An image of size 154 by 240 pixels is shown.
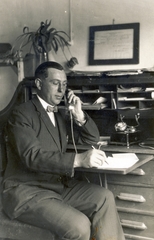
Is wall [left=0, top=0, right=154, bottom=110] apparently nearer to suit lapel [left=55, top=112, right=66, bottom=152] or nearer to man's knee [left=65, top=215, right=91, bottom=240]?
suit lapel [left=55, top=112, right=66, bottom=152]

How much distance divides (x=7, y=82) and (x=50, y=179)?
1.73 metres

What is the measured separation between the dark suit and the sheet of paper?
25 cm

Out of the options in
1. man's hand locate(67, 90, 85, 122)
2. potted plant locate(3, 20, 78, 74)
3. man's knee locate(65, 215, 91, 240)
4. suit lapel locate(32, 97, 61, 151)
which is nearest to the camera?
man's knee locate(65, 215, 91, 240)

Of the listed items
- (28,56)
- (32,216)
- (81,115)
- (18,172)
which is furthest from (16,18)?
(32,216)

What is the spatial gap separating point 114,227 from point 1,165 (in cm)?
132

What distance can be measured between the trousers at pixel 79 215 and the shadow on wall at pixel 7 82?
165cm

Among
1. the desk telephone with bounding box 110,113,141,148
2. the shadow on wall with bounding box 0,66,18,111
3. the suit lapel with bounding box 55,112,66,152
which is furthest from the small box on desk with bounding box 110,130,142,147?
the shadow on wall with bounding box 0,66,18,111

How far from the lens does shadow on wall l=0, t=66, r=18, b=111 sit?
340cm

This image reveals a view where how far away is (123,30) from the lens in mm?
2932

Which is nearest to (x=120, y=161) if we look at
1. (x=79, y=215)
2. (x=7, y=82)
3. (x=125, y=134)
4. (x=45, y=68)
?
(x=79, y=215)

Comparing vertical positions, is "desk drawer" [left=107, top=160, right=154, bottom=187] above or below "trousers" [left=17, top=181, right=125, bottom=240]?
above

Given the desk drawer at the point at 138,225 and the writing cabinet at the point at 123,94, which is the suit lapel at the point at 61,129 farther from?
the desk drawer at the point at 138,225

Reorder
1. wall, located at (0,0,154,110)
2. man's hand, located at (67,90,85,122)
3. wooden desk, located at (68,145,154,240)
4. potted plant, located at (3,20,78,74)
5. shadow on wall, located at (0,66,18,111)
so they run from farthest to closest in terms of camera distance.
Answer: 1. shadow on wall, located at (0,66,18,111)
2. potted plant, located at (3,20,78,74)
3. wall, located at (0,0,154,110)
4. man's hand, located at (67,90,85,122)
5. wooden desk, located at (68,145,154,240)

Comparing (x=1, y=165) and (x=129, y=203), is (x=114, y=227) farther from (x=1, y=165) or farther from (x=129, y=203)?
(x=1, y=165)
